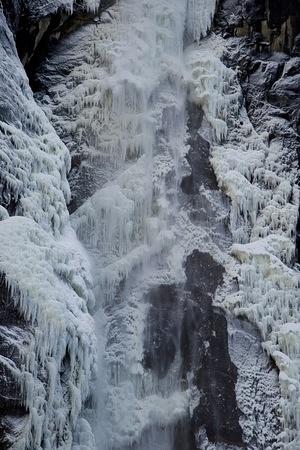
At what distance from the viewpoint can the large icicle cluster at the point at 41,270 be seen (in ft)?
20.9

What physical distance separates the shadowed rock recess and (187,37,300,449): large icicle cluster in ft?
0.10

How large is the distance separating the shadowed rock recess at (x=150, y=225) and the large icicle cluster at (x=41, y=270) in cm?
2

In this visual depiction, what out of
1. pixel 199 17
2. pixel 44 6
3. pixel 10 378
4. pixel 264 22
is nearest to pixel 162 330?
pixel 10 378

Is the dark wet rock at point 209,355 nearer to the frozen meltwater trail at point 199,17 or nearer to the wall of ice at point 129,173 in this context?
the wall of ice at point 129,173

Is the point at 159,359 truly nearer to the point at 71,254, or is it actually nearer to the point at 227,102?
the point at 71,254

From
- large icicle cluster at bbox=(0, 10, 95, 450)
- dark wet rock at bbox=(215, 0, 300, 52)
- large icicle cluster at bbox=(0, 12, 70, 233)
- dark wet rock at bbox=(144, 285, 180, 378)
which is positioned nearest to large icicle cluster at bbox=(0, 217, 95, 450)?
large icicle cluster at bbox=(0, 10, 95, 450)

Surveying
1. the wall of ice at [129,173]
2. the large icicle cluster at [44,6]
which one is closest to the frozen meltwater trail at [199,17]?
the wall of ice at [129,173]

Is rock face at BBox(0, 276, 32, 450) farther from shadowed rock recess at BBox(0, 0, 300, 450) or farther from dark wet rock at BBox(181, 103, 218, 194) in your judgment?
dark wet rock at BBox(181, 103, 218, 194)

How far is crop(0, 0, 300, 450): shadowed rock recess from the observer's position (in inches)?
272

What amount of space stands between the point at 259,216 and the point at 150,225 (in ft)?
6.34

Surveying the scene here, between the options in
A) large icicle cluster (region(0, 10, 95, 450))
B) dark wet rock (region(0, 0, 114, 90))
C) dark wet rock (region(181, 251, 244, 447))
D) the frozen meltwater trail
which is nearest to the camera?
large icicle cluster (region(0, 10, 95, 450))

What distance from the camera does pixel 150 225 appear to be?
974cm

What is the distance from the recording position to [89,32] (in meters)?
11.4

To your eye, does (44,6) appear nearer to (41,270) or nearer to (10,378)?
(41,270)
